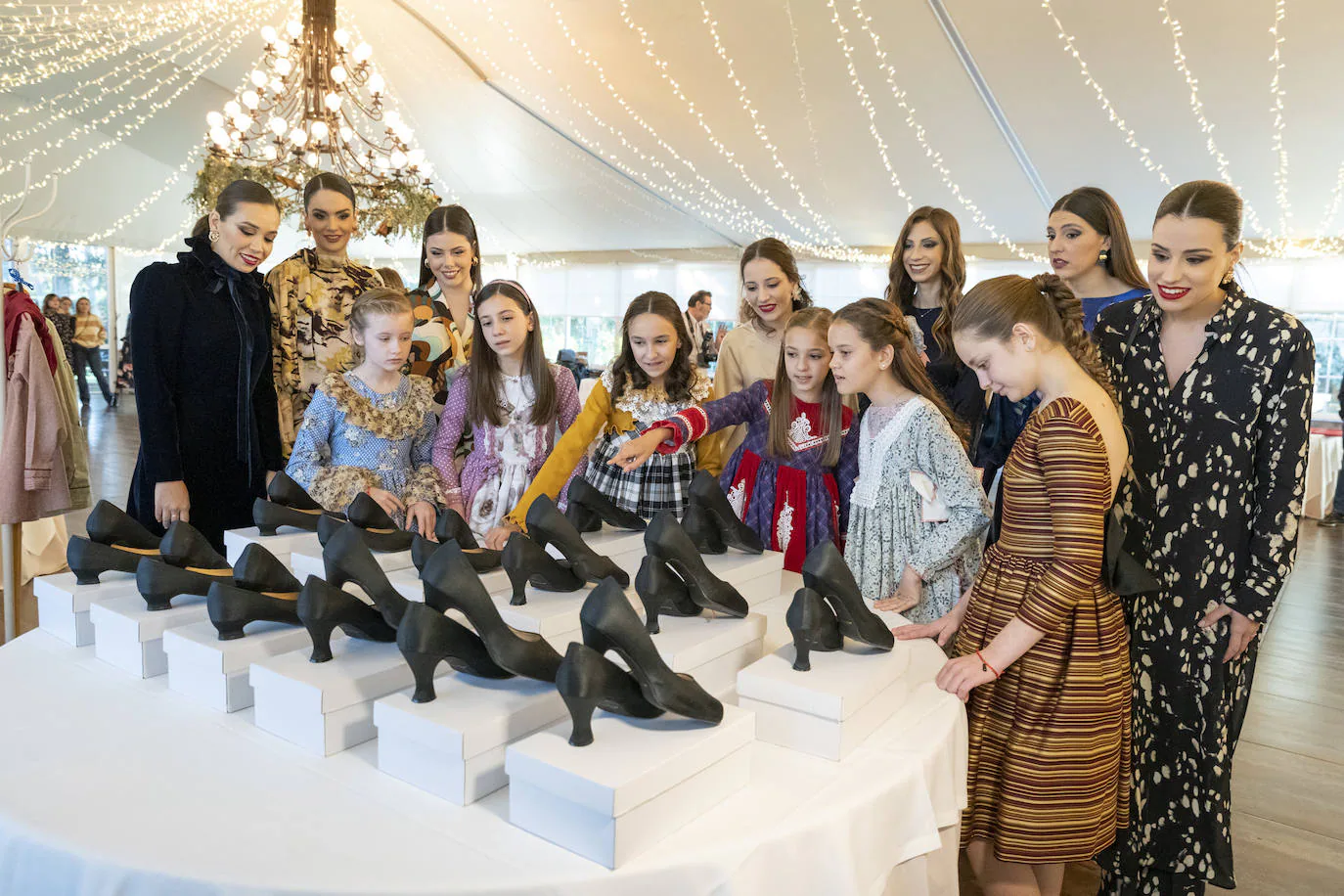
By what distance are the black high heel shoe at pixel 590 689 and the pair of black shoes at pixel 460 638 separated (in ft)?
0.32

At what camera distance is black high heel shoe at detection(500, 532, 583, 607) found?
50.3 inches

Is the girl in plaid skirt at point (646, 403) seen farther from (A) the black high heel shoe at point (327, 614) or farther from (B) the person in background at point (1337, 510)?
(B) the person in background at point (1337, 510)

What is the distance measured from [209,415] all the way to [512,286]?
852mm

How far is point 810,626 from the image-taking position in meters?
1.17

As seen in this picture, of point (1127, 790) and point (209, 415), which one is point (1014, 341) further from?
point (209, 415)

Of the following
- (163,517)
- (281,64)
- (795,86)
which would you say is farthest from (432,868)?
(795,86)

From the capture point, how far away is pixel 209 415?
2.28 m

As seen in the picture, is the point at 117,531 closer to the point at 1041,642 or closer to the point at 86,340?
the point at 1041,642

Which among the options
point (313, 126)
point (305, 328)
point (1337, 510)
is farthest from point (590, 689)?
point (1337, 510)

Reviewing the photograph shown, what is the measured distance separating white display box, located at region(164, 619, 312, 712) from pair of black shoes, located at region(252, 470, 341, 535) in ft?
1.40

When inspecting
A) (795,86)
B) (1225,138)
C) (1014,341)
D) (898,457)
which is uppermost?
(795,86)

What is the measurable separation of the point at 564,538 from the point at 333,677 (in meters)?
0.45

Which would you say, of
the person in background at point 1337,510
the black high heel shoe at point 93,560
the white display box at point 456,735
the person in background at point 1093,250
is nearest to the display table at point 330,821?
the white display box at point 456,735

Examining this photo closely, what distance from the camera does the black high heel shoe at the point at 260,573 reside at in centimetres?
124
